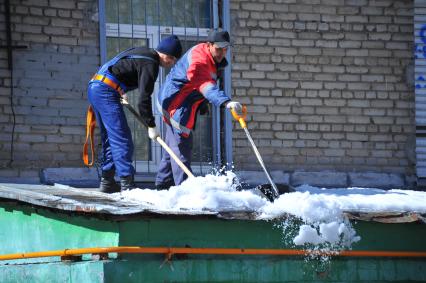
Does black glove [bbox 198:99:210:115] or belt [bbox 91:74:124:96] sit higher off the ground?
belt [bbox 91:74:124:96]

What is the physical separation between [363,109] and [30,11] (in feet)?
12.3

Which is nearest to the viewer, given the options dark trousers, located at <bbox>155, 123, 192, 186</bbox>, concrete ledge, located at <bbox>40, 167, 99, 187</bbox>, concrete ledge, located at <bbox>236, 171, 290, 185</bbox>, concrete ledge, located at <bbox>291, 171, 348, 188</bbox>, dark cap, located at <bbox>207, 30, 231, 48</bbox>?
dark cap, located at <bbox>207, 30, 231, 48</bbox>

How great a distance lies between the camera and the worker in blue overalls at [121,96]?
8.18 m

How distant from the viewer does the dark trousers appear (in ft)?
27.5

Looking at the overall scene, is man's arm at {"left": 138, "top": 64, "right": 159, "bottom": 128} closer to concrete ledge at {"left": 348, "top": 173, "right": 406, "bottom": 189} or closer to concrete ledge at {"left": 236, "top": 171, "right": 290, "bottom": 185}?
concrete ledge at {"left": 236, "top": 171, "right": 290, "bottom": 185}

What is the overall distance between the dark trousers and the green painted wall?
145 centimetres

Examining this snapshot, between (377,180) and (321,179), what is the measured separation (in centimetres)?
66

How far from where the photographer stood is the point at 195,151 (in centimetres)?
1055

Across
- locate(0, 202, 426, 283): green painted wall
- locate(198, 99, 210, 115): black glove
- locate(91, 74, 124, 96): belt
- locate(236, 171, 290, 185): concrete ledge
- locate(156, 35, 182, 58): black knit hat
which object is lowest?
locate(0, 202, 426, 283): green painted wall

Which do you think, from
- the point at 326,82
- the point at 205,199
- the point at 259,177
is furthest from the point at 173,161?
the point at 326,82

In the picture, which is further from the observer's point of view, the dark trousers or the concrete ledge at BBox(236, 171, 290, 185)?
the concrete ledge at BBox(236, 171, 290, 185)

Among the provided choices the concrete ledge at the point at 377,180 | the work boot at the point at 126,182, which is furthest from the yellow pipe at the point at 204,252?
the concrete ledge at the point at 377,180

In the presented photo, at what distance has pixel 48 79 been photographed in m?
9.91

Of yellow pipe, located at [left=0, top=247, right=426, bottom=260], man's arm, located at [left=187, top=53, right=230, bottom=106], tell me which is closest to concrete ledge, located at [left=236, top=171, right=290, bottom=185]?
man's arm, located at [left=187, top=53, right=230, bottom=106]
